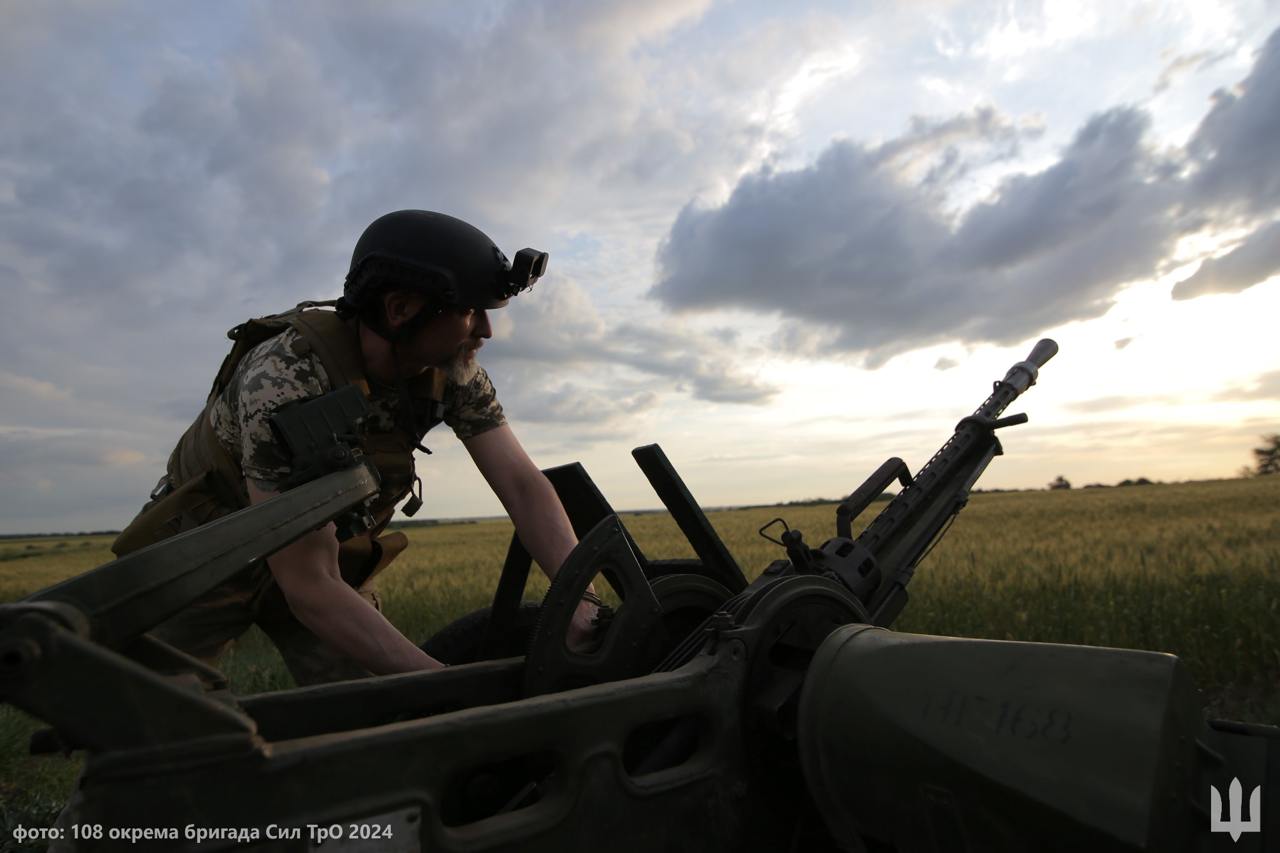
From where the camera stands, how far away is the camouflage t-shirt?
8.32ft

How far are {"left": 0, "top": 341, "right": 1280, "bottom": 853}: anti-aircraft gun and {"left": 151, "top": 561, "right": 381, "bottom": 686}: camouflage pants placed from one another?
1613mm

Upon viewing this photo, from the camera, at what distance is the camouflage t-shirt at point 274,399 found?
254cm

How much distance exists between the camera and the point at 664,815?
1558mm

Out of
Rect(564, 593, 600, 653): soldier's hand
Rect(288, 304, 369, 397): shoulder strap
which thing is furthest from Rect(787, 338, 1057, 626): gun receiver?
Rect(288, 304, 369, 397): shoulder strap

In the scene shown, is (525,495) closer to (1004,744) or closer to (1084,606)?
(1004,744)

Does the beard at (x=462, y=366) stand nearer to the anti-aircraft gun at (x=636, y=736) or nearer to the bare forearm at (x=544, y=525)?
the bare forearm at (x=544, y=525)

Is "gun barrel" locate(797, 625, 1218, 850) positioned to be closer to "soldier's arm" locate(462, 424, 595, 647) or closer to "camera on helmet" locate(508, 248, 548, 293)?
"soldier's arm" locate(462, 424, 595, 647)

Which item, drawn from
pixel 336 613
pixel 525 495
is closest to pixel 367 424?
pixel 525 495

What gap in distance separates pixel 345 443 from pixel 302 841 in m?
0.96

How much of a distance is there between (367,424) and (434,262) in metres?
0.74

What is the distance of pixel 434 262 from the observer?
2750 millimetres

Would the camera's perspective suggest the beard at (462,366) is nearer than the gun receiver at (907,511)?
No

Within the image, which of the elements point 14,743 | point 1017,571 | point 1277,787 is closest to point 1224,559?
point 1017,571

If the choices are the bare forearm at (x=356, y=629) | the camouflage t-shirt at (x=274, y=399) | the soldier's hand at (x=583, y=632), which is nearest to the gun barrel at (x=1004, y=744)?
the soldier's hand at (x=583, y=632)
